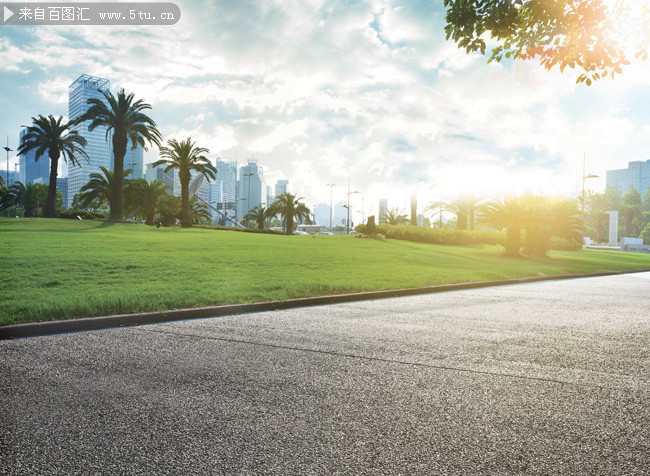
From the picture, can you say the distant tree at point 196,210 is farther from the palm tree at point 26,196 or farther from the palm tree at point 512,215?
the palm tree at point 512,215

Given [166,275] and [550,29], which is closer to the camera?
[550,29]

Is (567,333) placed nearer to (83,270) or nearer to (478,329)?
(478,329)

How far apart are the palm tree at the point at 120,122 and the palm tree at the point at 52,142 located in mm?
3704

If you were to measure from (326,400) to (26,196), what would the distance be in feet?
255

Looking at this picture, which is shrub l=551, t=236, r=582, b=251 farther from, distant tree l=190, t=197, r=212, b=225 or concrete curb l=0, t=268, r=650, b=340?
distant tree l=190, t=197, r=212, b=225

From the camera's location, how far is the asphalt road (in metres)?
2.83

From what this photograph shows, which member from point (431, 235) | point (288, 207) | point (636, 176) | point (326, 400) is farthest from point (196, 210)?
point (636, 176)

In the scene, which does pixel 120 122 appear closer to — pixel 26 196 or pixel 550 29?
pixel 550 29

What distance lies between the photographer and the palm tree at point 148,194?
160 ft

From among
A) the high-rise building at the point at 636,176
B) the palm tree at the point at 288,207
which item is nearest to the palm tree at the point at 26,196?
the palm tree at the point at 288,207

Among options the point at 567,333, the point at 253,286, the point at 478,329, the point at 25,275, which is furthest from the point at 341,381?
the point at 25,275

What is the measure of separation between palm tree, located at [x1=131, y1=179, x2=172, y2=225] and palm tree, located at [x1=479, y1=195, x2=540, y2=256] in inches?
1469

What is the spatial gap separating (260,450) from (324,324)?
4.13 metres

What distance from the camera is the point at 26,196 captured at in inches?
2594
